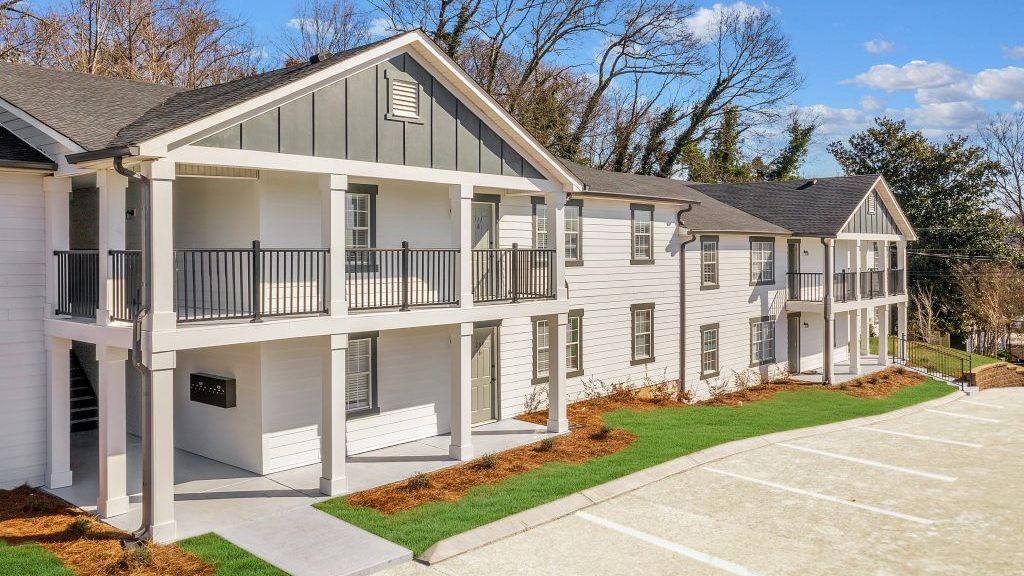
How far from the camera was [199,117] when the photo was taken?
10.5 m


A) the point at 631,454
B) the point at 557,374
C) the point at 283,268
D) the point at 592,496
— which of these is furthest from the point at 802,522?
the point at 283,268

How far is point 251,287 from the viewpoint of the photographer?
1251 centimetres

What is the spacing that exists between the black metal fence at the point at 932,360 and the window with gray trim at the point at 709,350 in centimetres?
1021

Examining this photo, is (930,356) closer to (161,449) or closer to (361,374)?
(361,374)

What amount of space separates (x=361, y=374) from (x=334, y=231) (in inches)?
154

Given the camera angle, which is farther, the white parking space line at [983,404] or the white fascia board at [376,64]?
the white parking space line at [983,404]

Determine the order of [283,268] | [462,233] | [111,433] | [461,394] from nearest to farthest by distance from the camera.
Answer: [111,433] → [283,268] → [462,233] → [461,394]

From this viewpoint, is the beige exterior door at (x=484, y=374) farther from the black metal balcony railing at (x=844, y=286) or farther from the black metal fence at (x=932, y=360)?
the black metal fence at (x=932, y=360)

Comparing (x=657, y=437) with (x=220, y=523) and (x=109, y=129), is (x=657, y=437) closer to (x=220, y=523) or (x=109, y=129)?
(x=220, y=523)

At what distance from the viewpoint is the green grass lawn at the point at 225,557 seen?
30.5 ft

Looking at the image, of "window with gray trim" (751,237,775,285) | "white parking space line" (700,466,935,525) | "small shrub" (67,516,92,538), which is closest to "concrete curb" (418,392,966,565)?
"white parking space line" (700,466,935,525)

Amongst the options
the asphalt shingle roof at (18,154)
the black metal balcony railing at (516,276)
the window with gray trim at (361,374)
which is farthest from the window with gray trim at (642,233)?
the asphalt shingle roof at (18,154)

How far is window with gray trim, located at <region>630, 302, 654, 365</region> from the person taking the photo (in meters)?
21.0

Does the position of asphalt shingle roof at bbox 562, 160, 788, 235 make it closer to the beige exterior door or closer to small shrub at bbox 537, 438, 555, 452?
the beige exterior door
